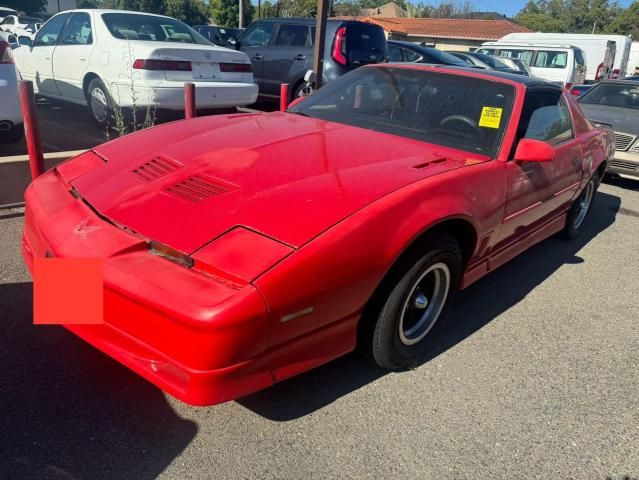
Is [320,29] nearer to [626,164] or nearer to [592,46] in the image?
[626,164]

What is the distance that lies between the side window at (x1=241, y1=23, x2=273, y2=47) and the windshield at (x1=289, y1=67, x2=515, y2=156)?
6.27m

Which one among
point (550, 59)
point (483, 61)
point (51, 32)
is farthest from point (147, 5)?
point (51, 32)

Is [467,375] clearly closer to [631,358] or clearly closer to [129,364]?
[631,358]

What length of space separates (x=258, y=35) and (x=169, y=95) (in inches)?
167

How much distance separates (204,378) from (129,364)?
0.35 metres

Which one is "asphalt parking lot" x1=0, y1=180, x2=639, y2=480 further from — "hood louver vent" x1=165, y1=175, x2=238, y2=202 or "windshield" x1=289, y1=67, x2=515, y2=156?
"windshield" x1=289, y1=67, x2=515, y2=156

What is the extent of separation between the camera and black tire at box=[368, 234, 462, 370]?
2.28m

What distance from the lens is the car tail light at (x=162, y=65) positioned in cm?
568

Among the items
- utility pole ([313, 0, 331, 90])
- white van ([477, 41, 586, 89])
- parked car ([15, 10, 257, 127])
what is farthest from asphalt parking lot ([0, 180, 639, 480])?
white van ([477, 41, 586, 89])

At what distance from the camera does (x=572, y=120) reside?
4043 mm

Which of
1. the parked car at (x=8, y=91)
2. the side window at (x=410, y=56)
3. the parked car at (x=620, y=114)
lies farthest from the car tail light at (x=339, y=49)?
the parked car at (x=8, y=91)

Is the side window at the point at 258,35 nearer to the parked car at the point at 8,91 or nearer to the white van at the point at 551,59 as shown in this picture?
the parked car at the point at 8,91

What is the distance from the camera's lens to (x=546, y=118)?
11.6ft

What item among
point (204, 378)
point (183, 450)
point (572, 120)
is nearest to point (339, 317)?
point (204, 378)
